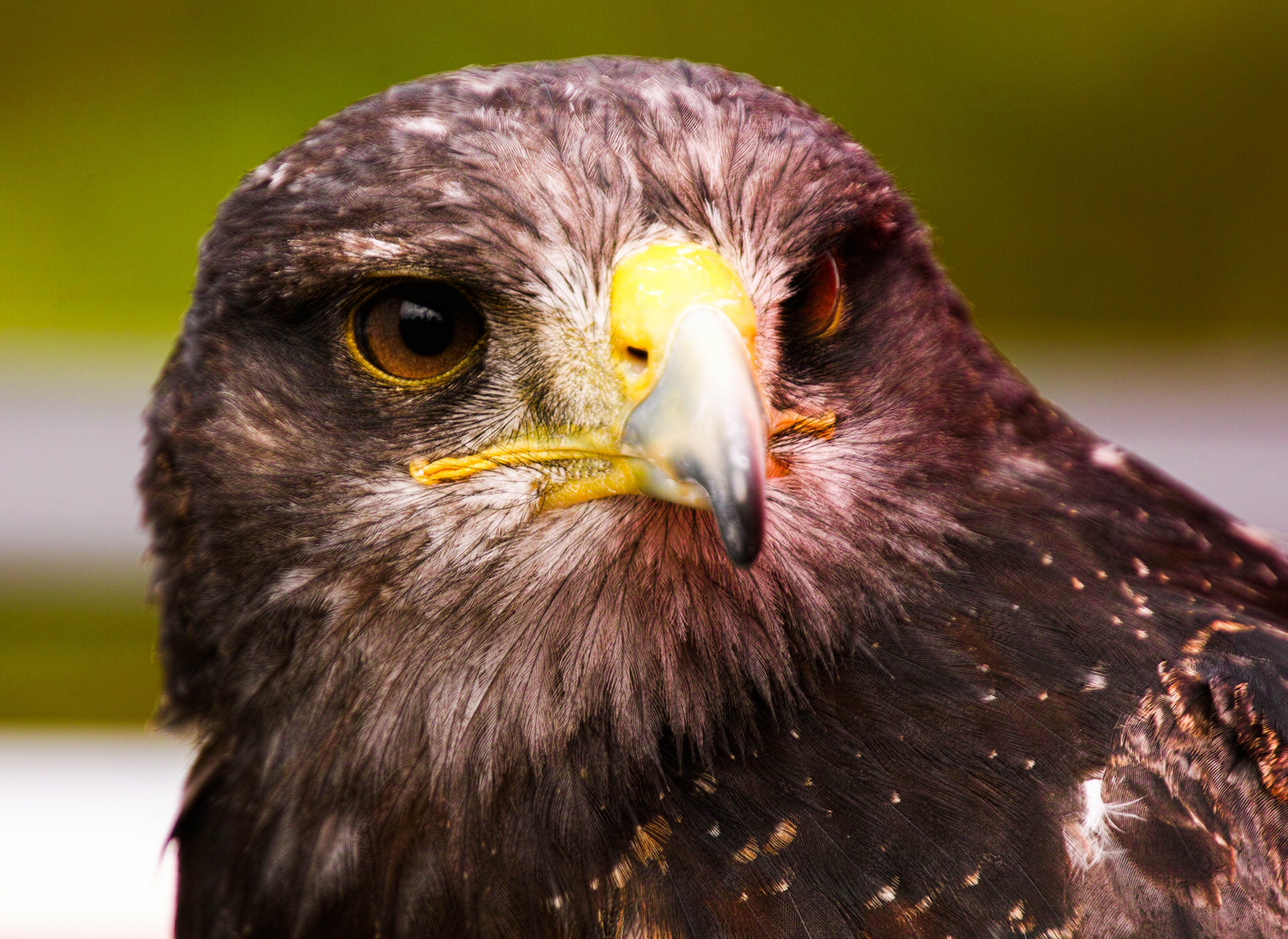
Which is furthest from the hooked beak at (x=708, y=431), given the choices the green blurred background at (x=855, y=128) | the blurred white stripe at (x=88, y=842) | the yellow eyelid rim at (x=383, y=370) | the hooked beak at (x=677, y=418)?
the green blurred background at (x=855, y=128)

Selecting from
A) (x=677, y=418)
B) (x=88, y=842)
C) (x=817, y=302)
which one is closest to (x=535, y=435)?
(x=677, y=418)

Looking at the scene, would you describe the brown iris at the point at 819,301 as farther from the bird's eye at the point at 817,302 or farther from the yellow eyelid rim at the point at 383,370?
the yellow eyelid rim at the point at 383,370

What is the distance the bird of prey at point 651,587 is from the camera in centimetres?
173

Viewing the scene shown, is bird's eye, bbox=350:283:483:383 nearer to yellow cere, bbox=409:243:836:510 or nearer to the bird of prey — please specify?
the bird of prey

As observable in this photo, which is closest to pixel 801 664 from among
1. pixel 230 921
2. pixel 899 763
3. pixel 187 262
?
pixel 899 763

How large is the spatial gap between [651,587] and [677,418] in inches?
14.4

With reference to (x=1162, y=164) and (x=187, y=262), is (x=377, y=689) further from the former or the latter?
(x=1162, y=164)

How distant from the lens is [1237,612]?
6.53 feet

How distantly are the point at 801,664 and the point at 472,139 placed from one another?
2.70 feet

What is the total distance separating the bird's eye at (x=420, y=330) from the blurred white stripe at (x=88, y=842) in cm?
286

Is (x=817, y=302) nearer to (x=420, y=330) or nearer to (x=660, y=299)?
(x=660, y=299)

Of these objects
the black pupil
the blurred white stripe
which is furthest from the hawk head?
the blurred white stripe

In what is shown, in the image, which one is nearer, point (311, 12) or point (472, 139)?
point (472, 139)

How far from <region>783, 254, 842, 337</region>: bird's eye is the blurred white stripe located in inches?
122
